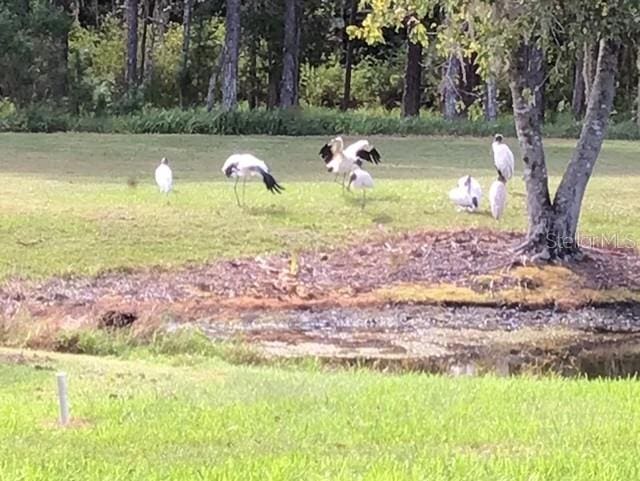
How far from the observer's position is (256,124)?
129ft

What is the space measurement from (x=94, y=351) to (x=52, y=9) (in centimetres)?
3190

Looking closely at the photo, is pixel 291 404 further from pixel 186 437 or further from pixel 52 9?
pixel 52 9

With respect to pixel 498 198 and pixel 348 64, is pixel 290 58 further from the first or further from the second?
pixel 498 198

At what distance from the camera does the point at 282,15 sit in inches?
1885

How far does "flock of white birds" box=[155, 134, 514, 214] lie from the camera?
69.3 ft

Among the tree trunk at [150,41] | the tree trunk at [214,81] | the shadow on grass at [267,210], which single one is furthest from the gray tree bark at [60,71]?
the shadow on grass at [267,210]

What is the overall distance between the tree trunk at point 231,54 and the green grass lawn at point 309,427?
1234 inches

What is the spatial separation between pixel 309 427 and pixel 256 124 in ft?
106

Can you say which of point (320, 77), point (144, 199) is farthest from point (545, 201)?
point (320, 77)

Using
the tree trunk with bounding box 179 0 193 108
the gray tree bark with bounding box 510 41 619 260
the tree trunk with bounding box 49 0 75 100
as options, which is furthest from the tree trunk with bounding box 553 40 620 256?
the tree trunk with bounding box 179 0 193 108

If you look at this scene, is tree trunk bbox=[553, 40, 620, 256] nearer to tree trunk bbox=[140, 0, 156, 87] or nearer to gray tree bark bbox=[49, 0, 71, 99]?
gray tree bark bbox=[49, 0, 71, 99]

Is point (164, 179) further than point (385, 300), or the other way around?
point (164, 179)

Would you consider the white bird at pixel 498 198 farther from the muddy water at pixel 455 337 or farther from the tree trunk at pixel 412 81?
the tree trunk at pixel 412 81

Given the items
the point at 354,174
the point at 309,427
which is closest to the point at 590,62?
the point at 354,174
